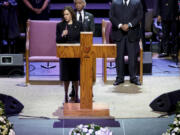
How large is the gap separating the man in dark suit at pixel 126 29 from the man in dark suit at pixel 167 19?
2216mm

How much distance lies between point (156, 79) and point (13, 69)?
2.64 meters

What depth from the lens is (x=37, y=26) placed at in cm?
898

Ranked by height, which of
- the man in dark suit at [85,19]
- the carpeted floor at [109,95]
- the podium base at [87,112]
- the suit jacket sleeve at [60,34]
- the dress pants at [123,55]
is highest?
the man in dark suit at [85,19]

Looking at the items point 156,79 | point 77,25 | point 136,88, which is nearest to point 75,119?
point 77,25

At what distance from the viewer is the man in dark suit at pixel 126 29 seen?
8.28m

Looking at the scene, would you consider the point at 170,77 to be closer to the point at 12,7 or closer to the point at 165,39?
the point at 165,39

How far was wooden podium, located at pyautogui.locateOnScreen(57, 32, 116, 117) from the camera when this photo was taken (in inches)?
237

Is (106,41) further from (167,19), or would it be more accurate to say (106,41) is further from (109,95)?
(167,19)

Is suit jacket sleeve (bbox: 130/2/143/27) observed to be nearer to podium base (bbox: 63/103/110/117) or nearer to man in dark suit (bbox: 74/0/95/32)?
man in dark suit (bbox: 74/0/95/32)

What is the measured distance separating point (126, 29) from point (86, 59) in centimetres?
230

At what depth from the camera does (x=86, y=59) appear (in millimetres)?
6098

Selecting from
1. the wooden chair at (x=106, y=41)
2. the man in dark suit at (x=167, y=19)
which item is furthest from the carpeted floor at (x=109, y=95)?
the man in dark suit at (x=167, y=19)

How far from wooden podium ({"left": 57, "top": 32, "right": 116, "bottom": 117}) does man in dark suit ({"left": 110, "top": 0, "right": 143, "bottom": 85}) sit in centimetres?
222

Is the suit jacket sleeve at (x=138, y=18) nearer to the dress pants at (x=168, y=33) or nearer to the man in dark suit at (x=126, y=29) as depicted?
the man in dark suit at (x=126, y=29)
